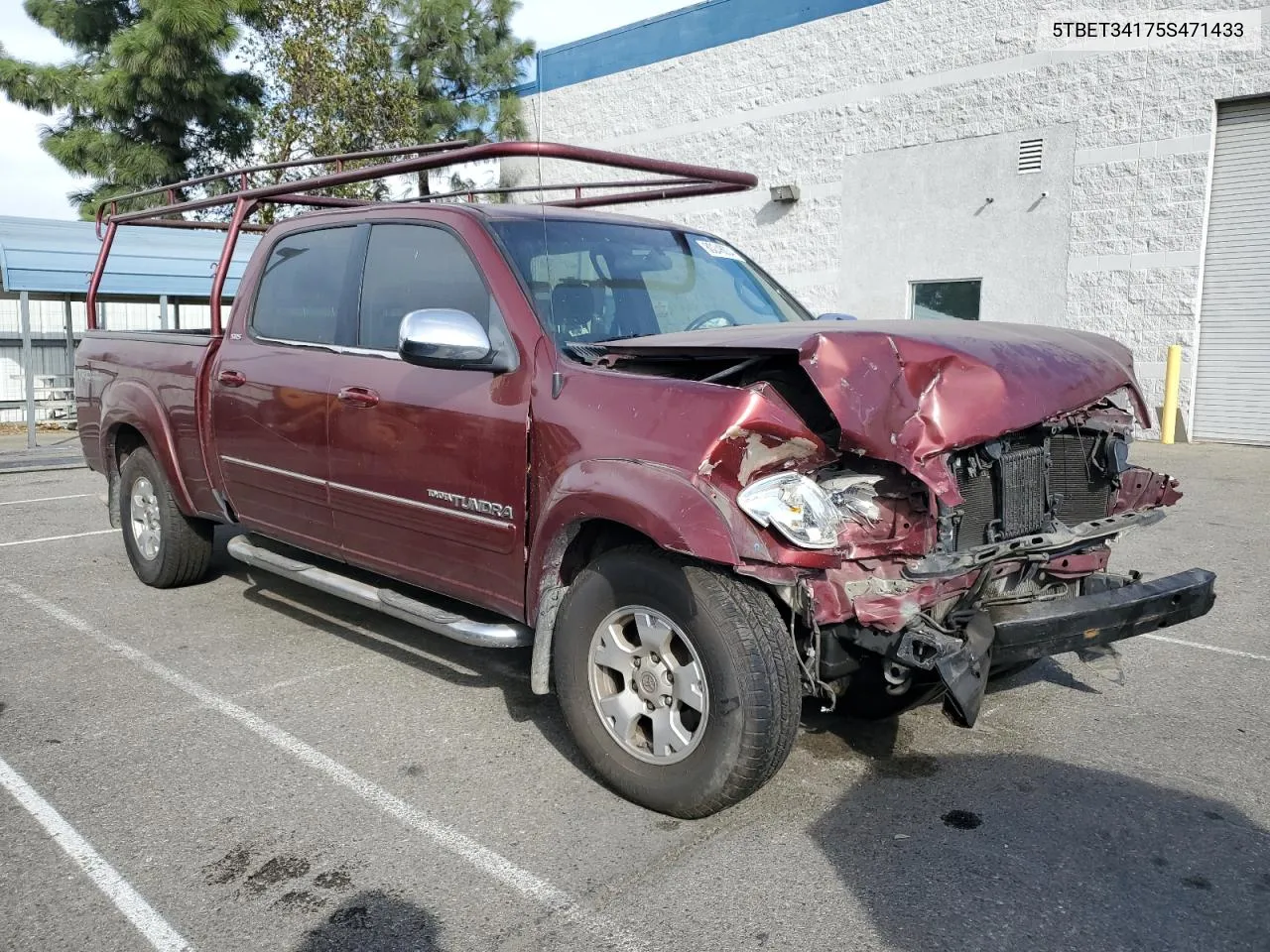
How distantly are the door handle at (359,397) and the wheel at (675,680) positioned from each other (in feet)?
4.43

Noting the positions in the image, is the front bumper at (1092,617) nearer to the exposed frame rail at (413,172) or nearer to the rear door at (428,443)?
the rear door at (428,443)

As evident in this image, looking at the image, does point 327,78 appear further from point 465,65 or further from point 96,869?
point 96,869

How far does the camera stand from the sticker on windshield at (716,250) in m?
4.95

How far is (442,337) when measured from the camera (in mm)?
3660

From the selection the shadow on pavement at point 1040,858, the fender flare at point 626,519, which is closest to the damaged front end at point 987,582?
the fender flare at point 626,519

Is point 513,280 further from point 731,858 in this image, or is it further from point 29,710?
point 29,710

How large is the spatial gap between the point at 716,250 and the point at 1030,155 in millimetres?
11737

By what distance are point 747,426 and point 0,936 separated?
8.16ft

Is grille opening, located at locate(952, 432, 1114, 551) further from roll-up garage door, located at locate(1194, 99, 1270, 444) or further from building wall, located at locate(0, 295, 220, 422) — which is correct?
building wall, located at locate(0, 295, 220, 422)

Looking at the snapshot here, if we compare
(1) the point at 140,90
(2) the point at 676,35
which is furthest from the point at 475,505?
(1) the point at 140,90

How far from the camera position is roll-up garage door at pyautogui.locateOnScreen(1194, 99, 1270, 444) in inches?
519

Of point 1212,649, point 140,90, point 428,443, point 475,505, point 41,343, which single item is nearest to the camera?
point 475,505

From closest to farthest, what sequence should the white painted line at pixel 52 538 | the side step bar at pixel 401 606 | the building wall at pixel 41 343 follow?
the side step bar at pixel 401 606 → the white painted line at pixel 52 538 → the building wall at pixel 41 343

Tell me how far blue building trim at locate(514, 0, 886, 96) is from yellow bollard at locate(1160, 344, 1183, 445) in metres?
7.25
